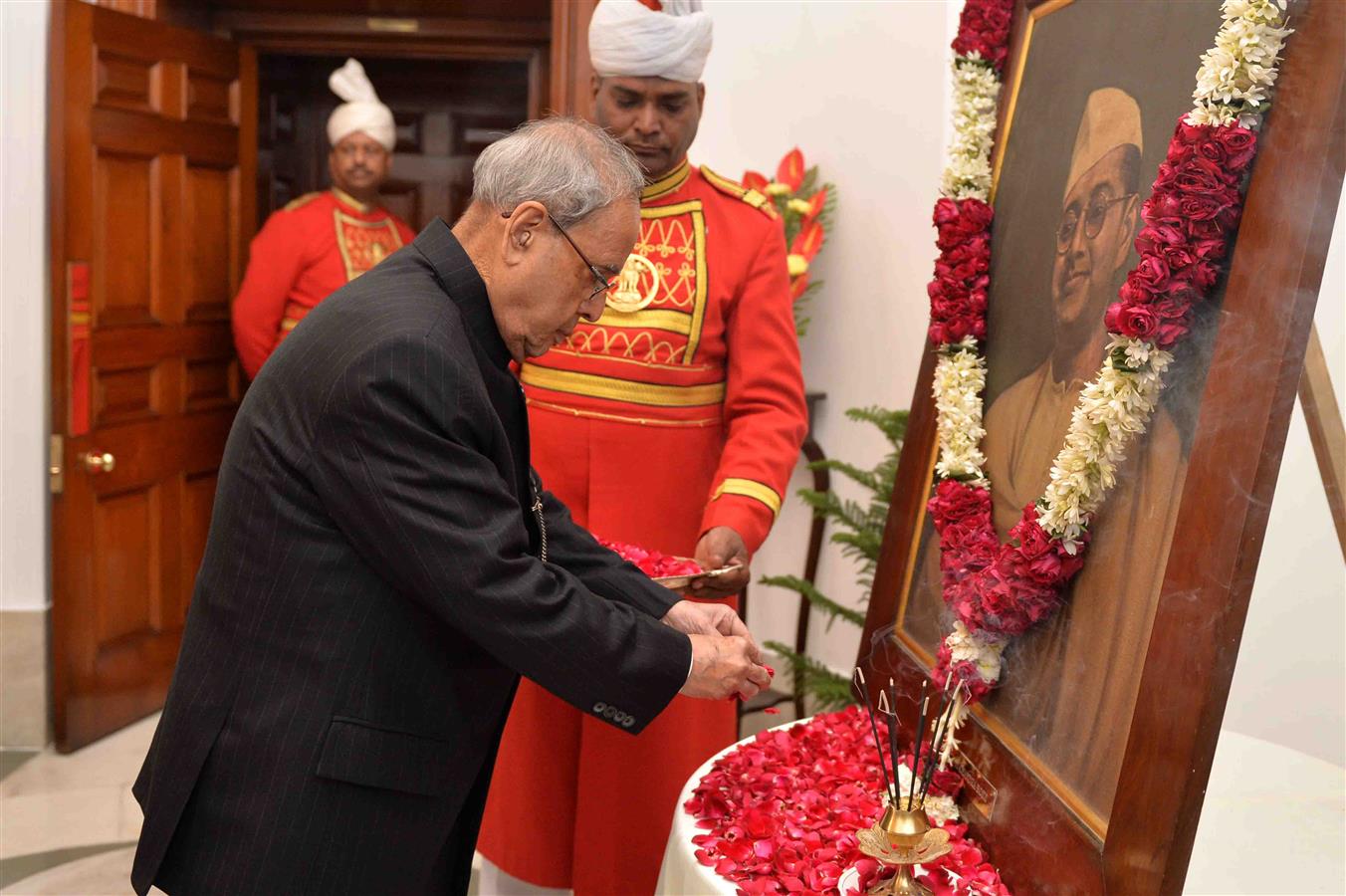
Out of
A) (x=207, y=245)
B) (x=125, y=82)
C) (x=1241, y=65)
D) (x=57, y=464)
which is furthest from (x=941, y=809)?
(x=207, y=245)

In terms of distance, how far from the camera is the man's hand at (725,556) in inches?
101

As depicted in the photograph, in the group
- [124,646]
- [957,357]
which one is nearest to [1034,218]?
[957,357]

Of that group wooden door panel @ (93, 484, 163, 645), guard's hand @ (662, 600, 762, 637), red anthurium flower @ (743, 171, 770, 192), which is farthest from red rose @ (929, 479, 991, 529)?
wooden door panel @ (93, 484, 163, 645)

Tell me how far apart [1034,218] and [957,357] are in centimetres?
26

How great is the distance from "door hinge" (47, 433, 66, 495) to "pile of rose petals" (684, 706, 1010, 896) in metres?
3.35

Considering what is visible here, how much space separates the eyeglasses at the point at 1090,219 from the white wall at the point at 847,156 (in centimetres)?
250

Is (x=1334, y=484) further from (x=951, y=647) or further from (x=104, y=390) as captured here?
(x=104, y=390)

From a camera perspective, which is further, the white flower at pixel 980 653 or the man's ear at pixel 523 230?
the white flower at pixel 980 653

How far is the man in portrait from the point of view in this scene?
1.54 metres

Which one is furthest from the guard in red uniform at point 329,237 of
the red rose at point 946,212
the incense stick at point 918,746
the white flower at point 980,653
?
the white flower at point 980,653

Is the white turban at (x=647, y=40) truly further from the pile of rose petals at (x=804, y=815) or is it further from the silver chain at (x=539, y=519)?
the pile of rose petals at (x=804, y=815)

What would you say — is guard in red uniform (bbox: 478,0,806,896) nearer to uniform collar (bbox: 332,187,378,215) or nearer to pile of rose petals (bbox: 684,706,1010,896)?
pile of rose petals (bbox: 684,706,1010,896)

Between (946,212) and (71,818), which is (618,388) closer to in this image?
(946,212)

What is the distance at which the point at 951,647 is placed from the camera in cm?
190
